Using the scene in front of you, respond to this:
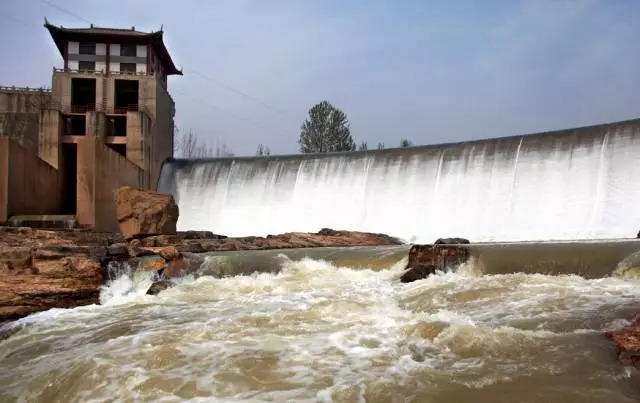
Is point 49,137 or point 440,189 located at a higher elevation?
point 49,137

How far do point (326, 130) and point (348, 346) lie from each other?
A: 43.3 m

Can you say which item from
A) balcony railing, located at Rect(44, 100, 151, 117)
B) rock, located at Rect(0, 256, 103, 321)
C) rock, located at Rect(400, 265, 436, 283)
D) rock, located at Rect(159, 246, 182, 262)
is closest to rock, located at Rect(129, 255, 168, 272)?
rock, located at Rect(159, 246, 182, 262)

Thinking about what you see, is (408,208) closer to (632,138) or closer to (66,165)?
(632,138)

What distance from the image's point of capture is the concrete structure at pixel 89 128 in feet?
61.3

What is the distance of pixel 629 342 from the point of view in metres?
4.48

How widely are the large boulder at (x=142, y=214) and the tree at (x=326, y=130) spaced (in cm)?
3209

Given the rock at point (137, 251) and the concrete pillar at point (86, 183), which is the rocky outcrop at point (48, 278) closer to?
the rock at point (137, 251)

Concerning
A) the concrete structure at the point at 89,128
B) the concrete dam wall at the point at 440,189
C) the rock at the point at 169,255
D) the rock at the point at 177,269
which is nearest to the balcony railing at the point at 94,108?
the concrete structure at the point at 89,128

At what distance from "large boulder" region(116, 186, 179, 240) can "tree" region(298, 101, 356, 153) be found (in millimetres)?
32093

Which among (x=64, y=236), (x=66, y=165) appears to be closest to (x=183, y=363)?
(x=64, y=236)

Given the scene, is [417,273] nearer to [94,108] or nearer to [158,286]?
[158,286]

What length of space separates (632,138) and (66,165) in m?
23.2

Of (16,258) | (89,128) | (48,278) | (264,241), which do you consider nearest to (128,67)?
(89,128)

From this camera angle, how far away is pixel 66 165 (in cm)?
2500
